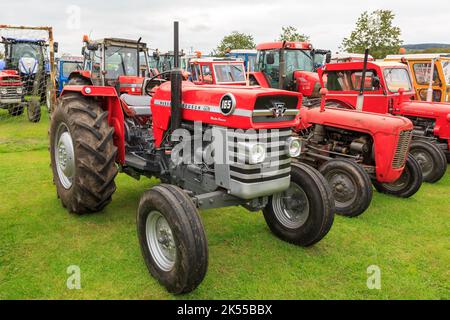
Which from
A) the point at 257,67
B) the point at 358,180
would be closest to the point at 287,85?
the point at 257,67

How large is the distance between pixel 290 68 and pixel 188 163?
8.14 metres

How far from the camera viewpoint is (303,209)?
134 inches

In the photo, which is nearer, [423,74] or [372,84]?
[372,84]

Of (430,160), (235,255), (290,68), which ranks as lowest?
(235,255)

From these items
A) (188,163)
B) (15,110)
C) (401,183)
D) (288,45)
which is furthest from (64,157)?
(15,110)

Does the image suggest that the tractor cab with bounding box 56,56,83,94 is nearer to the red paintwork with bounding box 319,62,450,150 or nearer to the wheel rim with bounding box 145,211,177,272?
the red paintwork with bounding box 319,62,450,150

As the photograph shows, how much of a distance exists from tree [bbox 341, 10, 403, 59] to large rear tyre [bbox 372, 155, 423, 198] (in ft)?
61.3

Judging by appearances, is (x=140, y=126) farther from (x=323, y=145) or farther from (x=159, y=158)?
(x=323, y=145)

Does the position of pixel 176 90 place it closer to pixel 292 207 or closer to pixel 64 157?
pixel 292 207

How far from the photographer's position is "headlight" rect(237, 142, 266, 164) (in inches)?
107

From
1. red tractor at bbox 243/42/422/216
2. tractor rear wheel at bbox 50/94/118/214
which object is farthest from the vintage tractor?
red tractor at bbox 243/42/422/216

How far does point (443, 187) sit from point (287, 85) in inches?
218

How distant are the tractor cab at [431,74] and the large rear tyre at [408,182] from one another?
3591mm

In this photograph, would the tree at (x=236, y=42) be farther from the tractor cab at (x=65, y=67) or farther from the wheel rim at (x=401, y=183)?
the wheel rim at (x=401, y=183)
